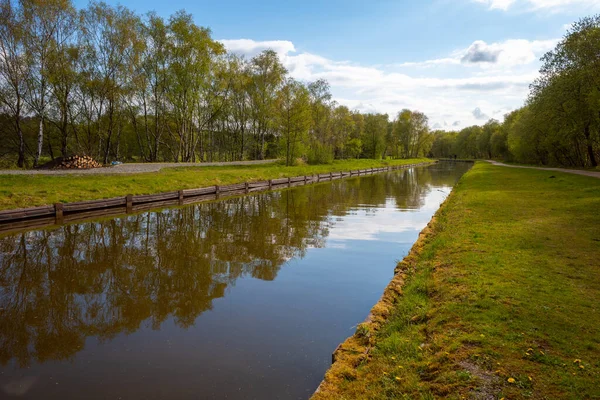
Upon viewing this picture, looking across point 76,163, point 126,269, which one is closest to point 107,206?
point 126,269

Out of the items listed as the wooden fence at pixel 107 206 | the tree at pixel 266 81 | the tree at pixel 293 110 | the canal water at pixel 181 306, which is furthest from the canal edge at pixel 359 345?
the tree at pixel 266 81

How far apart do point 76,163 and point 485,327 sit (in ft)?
93.8

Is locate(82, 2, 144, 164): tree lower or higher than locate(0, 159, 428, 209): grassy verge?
higher

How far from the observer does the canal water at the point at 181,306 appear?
472 cm

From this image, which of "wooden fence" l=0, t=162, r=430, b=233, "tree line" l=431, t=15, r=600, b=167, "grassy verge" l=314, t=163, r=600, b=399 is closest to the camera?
"grassy verge" l=314, t=163, r=600, b=399

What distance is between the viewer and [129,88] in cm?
3556

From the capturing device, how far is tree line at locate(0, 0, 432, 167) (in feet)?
94.6

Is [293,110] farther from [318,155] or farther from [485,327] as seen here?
[485,327]

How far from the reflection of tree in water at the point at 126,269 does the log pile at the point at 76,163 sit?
1315 cm

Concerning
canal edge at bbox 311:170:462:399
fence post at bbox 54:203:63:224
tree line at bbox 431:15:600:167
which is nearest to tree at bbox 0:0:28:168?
fence post at bbox 54:203:63:224

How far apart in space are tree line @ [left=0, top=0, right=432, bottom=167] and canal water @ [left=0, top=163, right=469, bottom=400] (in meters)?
23.1

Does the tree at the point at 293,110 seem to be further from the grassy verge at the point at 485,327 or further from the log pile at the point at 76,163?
the grassy verge at the point at 485,327

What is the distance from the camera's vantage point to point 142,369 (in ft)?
16.1

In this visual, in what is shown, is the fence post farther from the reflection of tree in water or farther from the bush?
the bush
